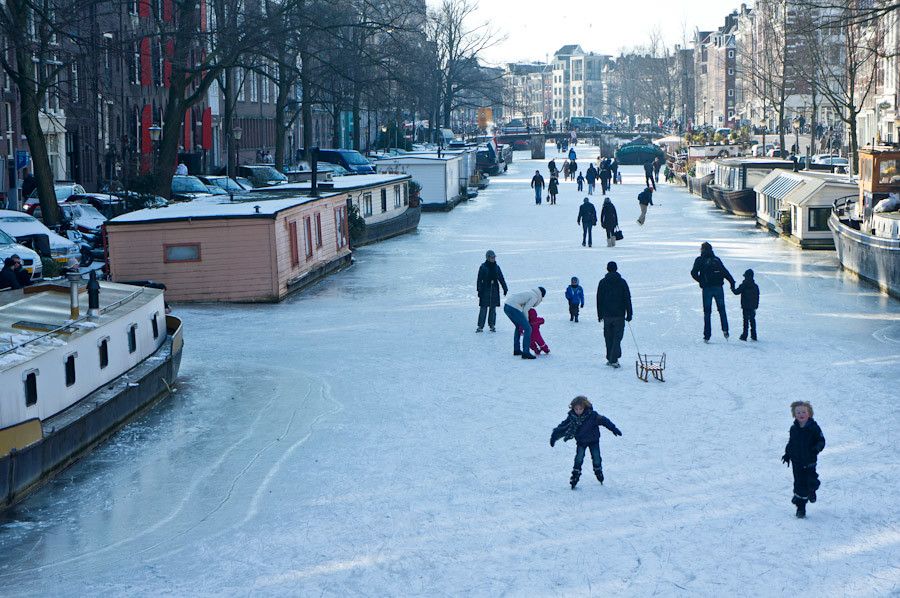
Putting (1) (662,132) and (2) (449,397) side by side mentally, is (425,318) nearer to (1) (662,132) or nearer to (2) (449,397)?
(2) (449,397)

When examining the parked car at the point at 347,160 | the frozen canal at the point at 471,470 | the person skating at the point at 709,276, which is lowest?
the frozen canal at the point at 471,470

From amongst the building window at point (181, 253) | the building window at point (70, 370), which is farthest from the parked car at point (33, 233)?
the building window at point (70, 370)

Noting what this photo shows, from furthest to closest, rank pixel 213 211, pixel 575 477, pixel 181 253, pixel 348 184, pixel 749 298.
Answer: pixel 348 184 → pixel 213 211 → pixel 181 253 → pixel 749 298 → pixel 575 477

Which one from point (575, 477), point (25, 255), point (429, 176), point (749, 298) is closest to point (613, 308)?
point (749, 298)

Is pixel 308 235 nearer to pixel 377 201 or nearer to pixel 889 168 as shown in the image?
pixel 377 201

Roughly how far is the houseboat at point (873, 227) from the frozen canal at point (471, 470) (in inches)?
65.7

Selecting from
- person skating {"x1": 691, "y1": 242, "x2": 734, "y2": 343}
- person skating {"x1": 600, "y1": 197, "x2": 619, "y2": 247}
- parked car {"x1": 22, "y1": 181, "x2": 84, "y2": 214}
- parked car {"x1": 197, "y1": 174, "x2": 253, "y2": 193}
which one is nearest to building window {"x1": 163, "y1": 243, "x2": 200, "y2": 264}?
person skating {"x1": 691, "y1": 242, "x2": 734, "y2": 343}

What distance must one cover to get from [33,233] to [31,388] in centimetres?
1704

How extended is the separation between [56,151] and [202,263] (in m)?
29.5

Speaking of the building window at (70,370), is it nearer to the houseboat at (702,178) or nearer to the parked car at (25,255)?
the parked car at (25,255)

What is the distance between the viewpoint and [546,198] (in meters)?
59.7

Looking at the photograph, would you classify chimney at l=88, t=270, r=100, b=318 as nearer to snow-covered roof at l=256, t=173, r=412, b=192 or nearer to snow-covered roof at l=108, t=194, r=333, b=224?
snow-covered roof at l=108, t=194, r=333, b=224

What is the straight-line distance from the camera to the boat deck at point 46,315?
14102 mm

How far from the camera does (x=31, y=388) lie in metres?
13.5
